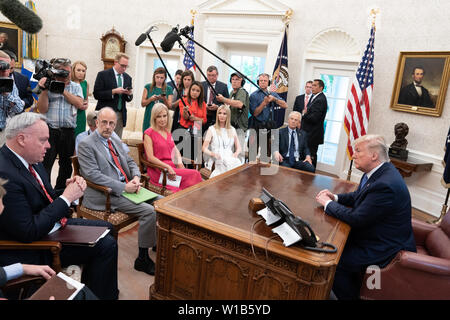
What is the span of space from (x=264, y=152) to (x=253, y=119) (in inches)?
35.0

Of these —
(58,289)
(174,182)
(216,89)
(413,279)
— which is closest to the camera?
(58,289)

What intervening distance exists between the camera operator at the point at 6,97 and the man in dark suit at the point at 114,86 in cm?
131

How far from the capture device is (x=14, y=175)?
177 cm

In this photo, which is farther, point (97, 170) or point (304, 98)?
point (304, 98)

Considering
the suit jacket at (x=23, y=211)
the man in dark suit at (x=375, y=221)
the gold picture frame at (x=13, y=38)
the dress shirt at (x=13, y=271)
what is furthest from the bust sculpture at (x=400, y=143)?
the gold picture frame at (x=13, y=38)

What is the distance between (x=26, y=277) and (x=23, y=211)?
342 millimetres

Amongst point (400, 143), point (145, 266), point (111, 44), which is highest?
point (111, 44)

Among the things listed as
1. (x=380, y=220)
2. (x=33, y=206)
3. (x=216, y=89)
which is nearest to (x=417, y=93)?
(x=216, y=89)

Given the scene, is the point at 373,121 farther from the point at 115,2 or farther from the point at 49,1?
the point at 49,1

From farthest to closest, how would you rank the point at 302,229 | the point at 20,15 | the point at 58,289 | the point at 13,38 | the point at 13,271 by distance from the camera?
the point at 13,38 → the point at 302,229 → the point at 13,271 → the point at 58,289 → the point at 20,15

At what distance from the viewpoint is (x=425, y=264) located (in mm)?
1943

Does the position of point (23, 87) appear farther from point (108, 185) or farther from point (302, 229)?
point (302, 229)

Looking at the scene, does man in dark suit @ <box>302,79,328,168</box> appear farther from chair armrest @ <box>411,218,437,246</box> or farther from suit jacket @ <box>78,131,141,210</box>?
suit jacket @ <box>78,131,141,210</box>

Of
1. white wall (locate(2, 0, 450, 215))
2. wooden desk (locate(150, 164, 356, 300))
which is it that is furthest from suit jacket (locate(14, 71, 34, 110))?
white wall (locate(2, 0, 450, 215))
